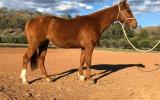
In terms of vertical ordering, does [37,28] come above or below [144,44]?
above

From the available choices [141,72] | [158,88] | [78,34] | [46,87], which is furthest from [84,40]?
[141,72]

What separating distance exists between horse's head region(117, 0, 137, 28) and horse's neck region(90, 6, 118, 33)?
0.15 m

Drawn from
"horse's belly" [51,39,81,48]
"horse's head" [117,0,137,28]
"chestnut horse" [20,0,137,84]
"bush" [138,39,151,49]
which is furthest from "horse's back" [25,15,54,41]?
"bush" [138,39,151,49]

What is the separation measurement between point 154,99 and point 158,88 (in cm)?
119

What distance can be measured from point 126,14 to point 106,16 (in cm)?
65

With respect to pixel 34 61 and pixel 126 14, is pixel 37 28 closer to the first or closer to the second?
pixel 34 61

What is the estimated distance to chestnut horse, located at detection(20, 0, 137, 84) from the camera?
34.0ft

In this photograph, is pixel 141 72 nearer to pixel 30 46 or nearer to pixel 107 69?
pixel 107 69

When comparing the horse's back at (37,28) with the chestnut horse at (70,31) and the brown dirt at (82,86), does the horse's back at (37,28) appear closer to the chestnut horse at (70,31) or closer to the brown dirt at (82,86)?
the chestnut horse at (70,31)

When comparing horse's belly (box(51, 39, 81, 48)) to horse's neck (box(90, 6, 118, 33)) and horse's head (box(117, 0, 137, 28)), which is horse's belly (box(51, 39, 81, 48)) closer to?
horse's neck (box(90, 6, 118, 33))

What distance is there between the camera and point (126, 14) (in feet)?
36.2

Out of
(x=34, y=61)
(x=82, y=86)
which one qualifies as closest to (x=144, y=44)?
(x=34, y=61)

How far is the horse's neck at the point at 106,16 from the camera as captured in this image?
10.9 meters

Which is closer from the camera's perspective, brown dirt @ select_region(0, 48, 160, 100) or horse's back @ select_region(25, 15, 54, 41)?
brown dirt @ select_region(0, 48, 160, 100)
